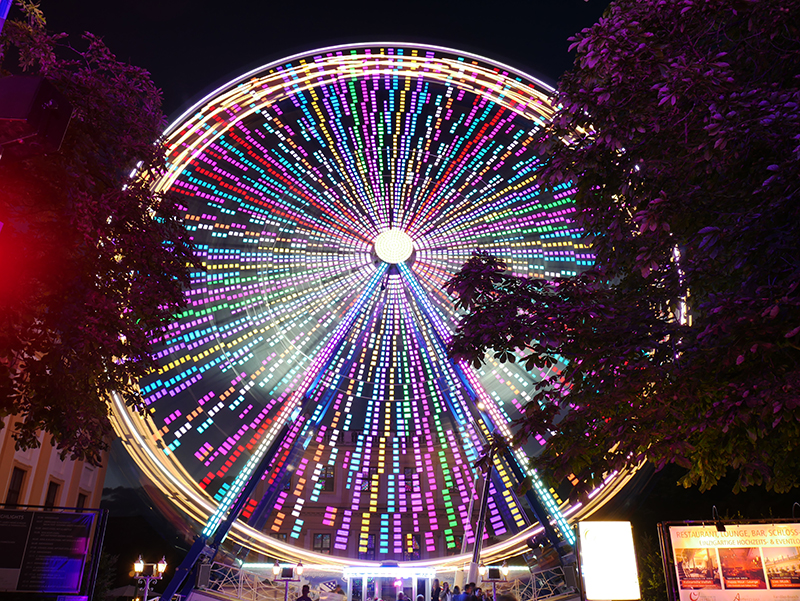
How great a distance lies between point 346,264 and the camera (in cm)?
1571

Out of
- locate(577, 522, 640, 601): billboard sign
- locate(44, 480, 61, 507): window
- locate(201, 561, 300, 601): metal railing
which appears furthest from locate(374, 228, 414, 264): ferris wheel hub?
locate(577, 522, 640, 601): billboard sign

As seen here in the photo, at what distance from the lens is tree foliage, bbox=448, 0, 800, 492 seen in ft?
15.4

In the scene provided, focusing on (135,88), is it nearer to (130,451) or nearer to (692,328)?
(692,328)

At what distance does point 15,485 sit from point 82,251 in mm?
8811

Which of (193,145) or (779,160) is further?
(193,145)

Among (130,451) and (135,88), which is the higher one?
(135,88)

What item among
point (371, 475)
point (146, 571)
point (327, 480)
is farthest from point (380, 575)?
point (327, 480)

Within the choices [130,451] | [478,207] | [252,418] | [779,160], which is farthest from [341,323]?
[779,160]

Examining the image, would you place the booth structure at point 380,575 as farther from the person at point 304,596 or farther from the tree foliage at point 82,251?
the tree foliage at point 82,251

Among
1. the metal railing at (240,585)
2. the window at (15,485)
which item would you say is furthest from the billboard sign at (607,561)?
the window at (15,485)

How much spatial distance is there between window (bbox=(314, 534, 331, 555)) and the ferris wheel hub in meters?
19.9

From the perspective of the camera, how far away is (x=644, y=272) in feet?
17.0

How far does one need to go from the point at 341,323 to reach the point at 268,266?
7.95ft

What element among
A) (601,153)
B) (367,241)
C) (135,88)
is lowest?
(601,153)
